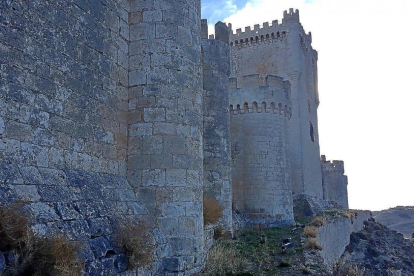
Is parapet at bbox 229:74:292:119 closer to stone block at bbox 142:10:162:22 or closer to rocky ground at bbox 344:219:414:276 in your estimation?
rocky ground at bbox 344:219:414:276

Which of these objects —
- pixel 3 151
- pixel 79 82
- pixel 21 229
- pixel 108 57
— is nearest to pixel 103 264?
pixel 21 229

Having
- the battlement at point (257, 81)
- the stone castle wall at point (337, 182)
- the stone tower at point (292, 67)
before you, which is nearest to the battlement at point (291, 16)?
the stone tower at point (292, 67)

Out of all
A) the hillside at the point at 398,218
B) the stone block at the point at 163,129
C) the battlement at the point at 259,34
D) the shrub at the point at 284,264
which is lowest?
the hillside at the point at 398,218

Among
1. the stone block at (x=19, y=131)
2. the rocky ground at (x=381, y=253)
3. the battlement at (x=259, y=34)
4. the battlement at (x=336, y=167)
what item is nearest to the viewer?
the stone block at (x=19, y=131)

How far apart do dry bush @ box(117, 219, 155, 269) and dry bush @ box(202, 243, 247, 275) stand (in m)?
1.72

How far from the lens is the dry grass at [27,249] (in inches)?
145

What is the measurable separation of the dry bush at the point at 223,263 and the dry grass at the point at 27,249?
3574 millimetres

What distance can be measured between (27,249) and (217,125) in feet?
28.8

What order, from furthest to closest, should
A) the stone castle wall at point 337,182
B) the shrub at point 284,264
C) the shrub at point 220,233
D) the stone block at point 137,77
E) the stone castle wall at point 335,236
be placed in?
the stone castle wall at point 337,182, the stone castle wall at point 335,236, the shrub at point 220,233, the shrub at point 284,264, the stone block at point 137,77

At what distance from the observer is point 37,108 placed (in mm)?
4914

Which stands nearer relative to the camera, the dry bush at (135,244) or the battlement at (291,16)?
the dry bush at (135,244)

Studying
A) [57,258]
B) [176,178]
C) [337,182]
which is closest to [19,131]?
[57,258]

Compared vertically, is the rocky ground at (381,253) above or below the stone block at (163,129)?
below

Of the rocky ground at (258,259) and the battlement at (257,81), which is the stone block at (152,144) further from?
the battlement at (257,81)
